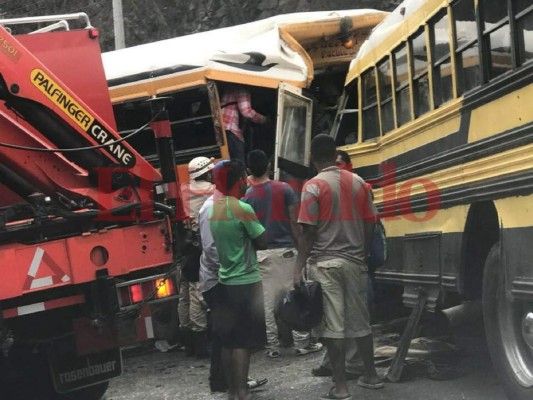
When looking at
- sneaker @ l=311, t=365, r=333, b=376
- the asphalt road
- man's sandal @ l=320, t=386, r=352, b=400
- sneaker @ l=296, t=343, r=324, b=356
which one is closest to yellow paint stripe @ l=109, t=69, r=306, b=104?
the asphalt road

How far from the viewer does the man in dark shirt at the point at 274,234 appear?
6.47 m

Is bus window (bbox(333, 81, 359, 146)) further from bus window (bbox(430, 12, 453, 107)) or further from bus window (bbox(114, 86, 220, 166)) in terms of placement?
bus window (bbox(430, 12, 453, 107))

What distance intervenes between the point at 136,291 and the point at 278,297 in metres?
2.21

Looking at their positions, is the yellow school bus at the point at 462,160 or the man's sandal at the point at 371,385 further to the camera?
the man's sandal at the point at 371,385

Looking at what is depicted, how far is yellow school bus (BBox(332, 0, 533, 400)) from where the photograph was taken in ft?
14.8

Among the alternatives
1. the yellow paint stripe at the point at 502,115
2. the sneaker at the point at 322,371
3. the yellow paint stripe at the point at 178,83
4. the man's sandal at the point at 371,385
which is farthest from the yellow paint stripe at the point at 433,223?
the yellow paint stripe at the point at 178,83

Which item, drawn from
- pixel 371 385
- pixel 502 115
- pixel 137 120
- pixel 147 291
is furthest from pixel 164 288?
pixel 137 120

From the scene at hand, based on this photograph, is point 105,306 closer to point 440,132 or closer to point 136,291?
point 136,291

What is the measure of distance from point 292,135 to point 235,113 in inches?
26.1

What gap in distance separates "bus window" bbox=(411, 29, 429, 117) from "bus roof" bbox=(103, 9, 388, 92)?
7.28ft

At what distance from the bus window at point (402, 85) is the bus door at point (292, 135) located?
5.11 ft

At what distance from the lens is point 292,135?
27.8 feet

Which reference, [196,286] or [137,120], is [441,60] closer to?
[196,286]

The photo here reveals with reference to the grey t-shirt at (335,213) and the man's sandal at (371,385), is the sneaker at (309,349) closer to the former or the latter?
the man's sandal at (371,385)
